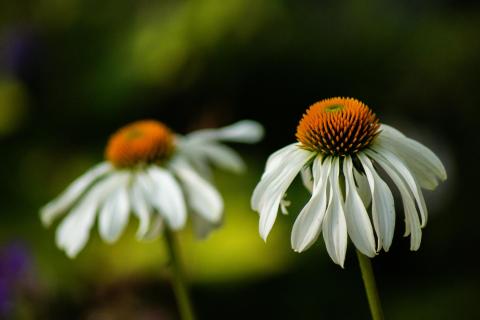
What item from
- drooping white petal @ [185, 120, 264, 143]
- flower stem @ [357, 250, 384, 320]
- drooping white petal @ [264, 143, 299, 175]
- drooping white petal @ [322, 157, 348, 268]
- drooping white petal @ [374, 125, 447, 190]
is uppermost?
drooping white petal @ [185, 120, 264, 143]

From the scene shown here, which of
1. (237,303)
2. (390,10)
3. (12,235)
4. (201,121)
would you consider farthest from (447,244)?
(12,235)

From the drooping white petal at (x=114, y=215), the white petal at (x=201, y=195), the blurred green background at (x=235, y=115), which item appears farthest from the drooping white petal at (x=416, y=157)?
the blurred green background at (x=235, y=115)

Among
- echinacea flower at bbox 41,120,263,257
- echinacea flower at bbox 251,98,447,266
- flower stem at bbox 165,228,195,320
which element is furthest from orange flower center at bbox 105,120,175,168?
echinacea flower at bbox 251,98,447,266

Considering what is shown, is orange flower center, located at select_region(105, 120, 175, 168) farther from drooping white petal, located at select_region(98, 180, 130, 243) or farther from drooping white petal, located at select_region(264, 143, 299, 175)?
drooping white petal, located at select_region(264, 143, 299, 175)

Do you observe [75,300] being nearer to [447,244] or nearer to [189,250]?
[189,250]

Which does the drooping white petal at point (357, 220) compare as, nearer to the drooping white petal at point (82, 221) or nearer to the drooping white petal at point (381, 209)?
the drooping white petal at point (381, 209)
